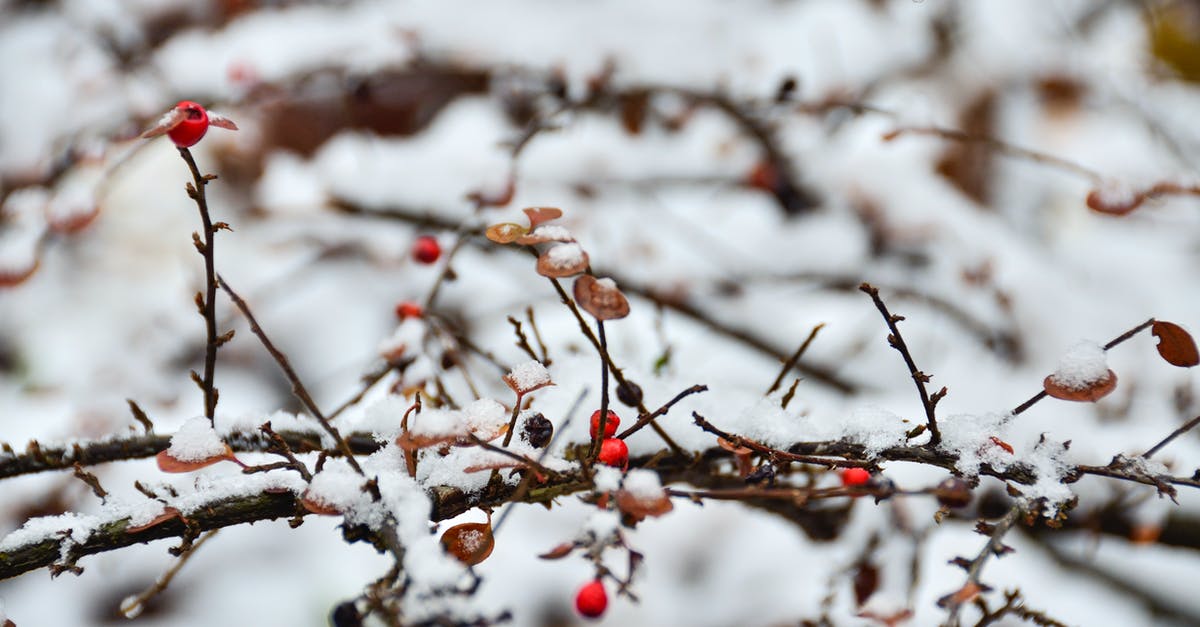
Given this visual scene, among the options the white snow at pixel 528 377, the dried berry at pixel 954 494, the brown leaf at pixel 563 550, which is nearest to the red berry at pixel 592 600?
the brown leaf at pixel 563 550

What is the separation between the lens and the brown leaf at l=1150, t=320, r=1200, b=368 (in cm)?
66

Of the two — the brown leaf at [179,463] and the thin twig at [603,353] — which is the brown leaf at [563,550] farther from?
the brown leaf at [179,463]

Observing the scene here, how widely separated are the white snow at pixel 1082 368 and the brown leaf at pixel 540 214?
493 mm

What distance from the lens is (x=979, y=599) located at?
631 millimetres

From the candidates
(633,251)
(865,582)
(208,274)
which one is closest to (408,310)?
(208,274)

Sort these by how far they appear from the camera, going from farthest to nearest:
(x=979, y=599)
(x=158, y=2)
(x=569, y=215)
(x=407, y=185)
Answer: (x=158, y=2) → (x=569, y=215) → (x=407, y=185) → (x=979, y=599)

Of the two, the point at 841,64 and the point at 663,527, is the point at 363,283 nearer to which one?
the point at 663,527

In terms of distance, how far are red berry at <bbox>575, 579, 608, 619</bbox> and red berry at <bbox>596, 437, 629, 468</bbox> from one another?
4.8 inches

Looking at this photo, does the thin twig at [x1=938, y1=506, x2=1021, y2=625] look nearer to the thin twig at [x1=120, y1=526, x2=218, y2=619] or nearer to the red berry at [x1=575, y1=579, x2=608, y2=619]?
the red berry at [x1=575, y1=579, x2=608, y2=619]

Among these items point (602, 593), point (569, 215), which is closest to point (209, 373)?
point (602, 593)

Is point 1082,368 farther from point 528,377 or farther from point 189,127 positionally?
point 189,127

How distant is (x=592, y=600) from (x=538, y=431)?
0.18 m

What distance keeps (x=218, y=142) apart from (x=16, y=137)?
1.46 meters

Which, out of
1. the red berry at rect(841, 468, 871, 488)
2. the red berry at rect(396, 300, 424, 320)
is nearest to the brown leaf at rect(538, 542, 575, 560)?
the red berry at rect(841, 468, 871, 488)
